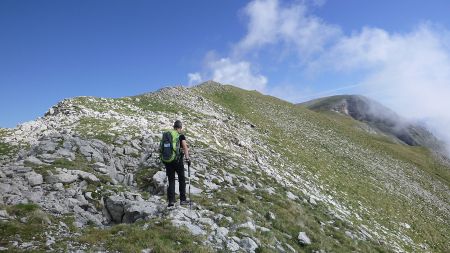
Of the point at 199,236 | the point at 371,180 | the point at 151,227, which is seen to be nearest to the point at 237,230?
the point at 199,236

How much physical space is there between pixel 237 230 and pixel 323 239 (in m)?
4.53

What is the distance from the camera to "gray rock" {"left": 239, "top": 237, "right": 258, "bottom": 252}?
1295cm

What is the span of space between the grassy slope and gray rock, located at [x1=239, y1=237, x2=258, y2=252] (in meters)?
4.35

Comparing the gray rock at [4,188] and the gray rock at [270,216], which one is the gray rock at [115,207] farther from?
the gray rock at [270,216]

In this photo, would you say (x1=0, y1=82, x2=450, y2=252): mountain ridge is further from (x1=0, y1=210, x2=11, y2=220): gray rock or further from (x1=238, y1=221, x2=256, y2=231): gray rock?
(x1=0, y1=210, x2=11, y2=220): gray rock

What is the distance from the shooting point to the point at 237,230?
13859mm

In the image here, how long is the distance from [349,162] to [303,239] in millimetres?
31318

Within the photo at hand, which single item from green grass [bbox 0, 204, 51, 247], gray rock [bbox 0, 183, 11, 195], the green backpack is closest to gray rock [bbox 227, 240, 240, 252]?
the green backpack

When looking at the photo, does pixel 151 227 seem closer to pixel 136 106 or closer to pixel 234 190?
pixel 234 190

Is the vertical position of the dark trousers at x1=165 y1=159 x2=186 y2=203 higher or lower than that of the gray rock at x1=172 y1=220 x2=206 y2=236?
higher

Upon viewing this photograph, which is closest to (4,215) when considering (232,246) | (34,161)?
(34,161)

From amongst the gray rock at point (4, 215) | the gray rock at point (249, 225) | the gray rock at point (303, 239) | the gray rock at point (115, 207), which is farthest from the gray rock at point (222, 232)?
the gray rock at point (4, 215)

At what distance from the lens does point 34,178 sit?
15.8 meters

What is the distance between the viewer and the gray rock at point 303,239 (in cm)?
1530
